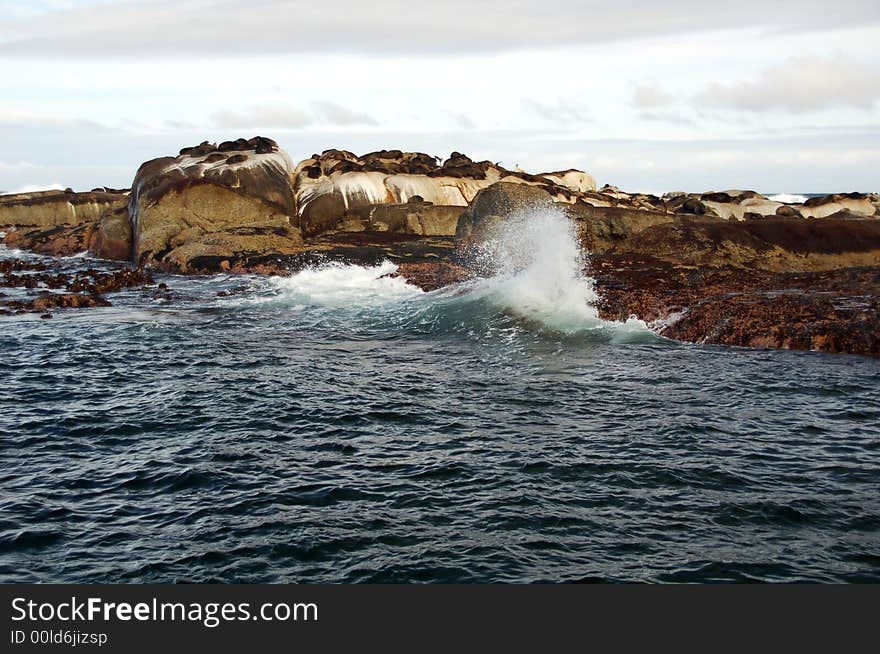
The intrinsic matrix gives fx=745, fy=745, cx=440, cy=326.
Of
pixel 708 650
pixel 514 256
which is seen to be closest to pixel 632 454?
pixel 708 650

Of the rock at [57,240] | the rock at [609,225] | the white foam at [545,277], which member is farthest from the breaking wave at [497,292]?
the rock at [57,240]

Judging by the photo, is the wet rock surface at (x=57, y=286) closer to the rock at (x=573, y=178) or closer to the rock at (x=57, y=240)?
the rock at (x=57, y=240)

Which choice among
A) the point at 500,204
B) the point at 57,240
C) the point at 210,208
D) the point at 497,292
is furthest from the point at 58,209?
the point at 497,292

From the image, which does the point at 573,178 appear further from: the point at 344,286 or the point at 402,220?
the point at 344,286

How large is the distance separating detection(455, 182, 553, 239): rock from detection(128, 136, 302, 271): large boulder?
431 inches

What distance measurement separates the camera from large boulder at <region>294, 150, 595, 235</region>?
45.9 meters

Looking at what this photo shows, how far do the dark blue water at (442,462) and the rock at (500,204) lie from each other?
14.9 metres

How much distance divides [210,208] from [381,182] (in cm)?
1174

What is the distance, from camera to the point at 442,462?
438 inches

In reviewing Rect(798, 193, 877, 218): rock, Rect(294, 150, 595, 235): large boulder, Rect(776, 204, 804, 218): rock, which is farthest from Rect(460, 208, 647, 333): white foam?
Rect(798, 193, 877, 218): rock

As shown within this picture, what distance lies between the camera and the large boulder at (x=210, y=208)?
4009 centimetres

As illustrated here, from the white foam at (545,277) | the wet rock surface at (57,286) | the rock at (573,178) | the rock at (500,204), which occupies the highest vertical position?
the rock at (573,178)

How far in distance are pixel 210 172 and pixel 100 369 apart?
93.9ft

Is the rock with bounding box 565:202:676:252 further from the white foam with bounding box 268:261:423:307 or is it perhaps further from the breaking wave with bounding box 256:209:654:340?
the white foam with bounding box 268:261:423:307
